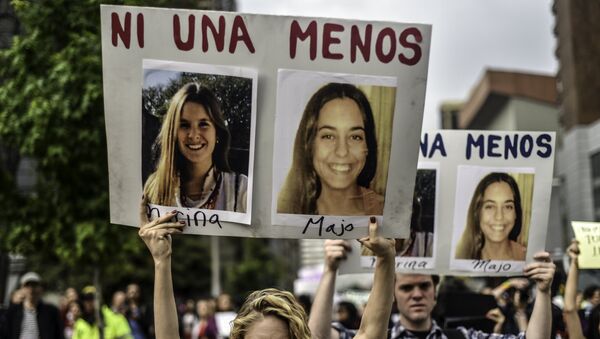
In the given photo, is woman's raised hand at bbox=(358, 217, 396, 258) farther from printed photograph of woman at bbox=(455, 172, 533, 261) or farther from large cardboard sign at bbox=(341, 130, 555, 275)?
printed photograph of woman at bbox=(455, 172, 533, 261)

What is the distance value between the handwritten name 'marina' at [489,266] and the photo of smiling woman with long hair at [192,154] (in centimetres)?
228

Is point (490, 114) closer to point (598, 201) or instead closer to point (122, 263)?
point (598, 201)

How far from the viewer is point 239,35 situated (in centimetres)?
445

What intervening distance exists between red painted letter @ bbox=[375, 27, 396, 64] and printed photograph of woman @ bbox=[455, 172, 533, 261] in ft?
6.96

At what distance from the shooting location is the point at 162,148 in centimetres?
454

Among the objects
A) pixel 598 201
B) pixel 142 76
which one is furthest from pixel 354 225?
pixel 598 201

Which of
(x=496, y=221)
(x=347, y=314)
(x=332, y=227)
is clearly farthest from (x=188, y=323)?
(x=332, y=227)

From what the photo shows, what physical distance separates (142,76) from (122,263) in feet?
36.7

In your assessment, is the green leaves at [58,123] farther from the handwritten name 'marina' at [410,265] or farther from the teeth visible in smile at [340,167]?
the teeth visible in smile at [340,167]

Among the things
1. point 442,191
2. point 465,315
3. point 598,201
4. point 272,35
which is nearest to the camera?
point 272,35

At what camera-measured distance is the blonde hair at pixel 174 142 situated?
178 inches

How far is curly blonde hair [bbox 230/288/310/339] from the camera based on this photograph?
139 inches

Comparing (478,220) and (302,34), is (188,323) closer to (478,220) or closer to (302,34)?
(478,220)

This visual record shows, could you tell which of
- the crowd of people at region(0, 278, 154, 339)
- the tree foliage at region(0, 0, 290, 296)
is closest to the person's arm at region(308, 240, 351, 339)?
Result: the tree foliage at region(0, 0, 290, 296)
